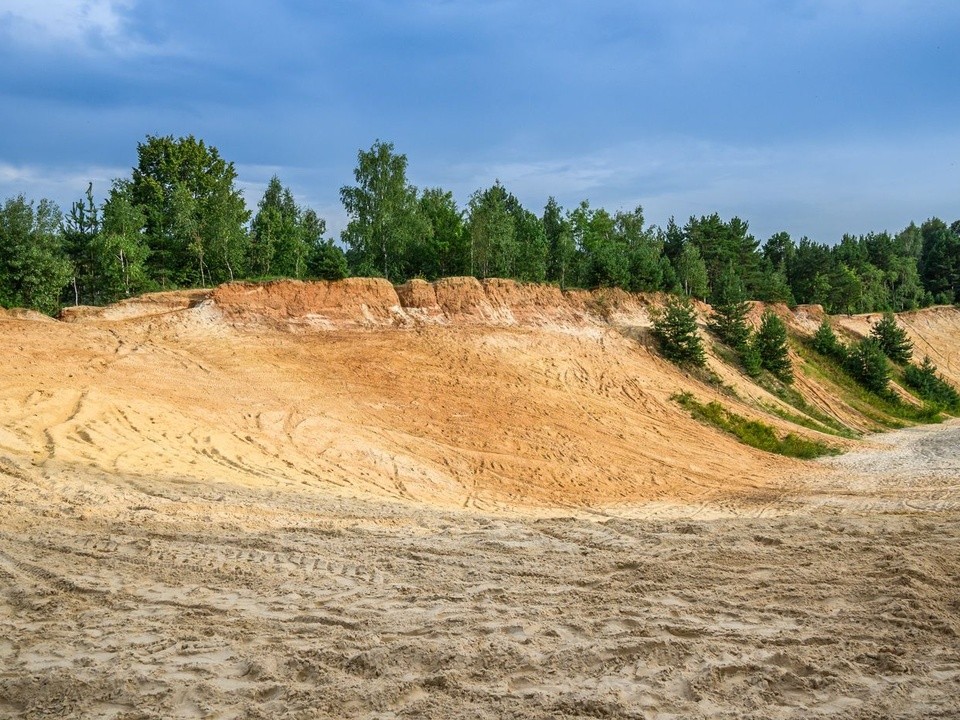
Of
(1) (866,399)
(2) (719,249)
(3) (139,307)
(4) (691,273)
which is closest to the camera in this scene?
(3) (139,307)

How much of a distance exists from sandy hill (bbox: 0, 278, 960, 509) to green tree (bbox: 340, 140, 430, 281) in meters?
12.0

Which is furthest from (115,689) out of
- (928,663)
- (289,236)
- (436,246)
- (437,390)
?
(289,236)

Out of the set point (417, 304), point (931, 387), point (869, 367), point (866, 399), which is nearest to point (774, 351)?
point (866, 399)

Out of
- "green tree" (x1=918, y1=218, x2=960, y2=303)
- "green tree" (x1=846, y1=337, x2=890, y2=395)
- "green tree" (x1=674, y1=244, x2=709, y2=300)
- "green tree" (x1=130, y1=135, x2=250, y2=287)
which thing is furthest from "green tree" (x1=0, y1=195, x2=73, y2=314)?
"green tree" (x1=918, y1=218, x2=960, y2=303)

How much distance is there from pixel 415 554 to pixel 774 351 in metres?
27.4

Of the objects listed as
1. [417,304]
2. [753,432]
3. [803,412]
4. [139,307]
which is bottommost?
[753,432]

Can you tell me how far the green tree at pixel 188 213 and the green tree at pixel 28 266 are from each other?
6815 millimetres

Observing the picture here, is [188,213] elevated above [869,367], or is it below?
above

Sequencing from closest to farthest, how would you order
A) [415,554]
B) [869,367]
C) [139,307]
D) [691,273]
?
[415,554] < [139,307] < [869,367] < [691,273]

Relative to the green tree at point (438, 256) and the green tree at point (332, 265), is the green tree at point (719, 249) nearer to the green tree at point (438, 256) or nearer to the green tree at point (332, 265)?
the green tree at point (438, 256)

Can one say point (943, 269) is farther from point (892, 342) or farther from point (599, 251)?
point (599, 251)

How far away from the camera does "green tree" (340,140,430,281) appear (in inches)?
1476

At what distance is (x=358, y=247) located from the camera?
40312 millimetres

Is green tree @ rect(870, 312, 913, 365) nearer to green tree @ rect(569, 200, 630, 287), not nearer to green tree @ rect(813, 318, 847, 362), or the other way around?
green tree @ rect(813, 318, 847, 362)
